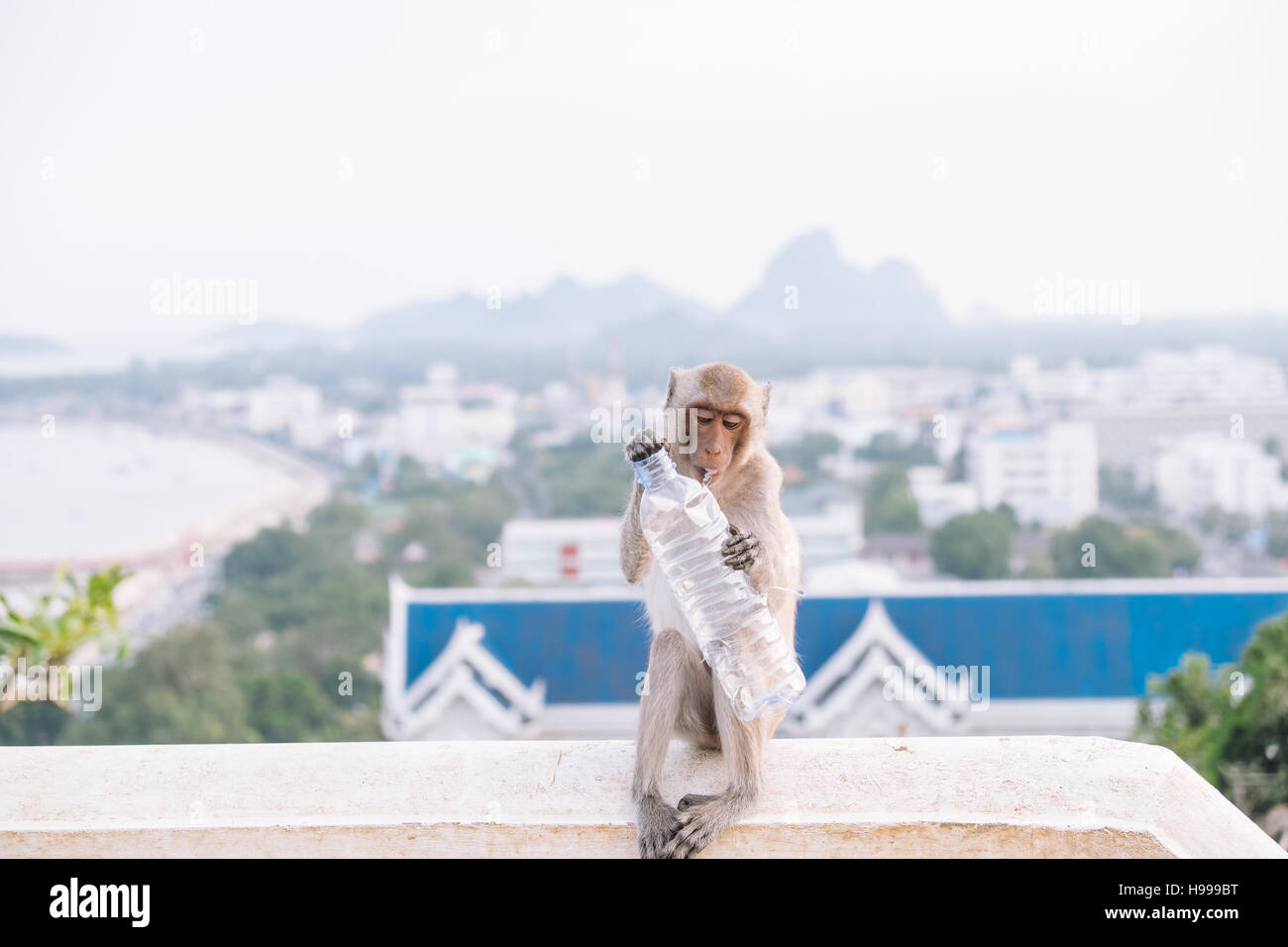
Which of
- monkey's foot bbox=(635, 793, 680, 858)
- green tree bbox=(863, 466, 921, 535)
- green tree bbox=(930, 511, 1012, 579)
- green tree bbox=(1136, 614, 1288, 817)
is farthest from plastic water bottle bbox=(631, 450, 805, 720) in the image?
green tree bbox=(863, 466, 921, 535)

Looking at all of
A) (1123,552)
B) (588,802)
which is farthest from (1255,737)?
(1123,552)

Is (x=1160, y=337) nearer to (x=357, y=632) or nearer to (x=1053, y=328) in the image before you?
(x=1053, y=328)

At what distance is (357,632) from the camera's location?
102 feet

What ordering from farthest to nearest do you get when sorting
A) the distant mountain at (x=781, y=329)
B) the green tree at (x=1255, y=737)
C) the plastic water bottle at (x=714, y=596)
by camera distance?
the distant mountain at (x=781, y=329), the green tree at (x=1255, y=737), the plastic water bottle at (x=714, y=596)

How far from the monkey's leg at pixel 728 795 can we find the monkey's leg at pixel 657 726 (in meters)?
0.05

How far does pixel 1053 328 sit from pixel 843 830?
4924 centimetres

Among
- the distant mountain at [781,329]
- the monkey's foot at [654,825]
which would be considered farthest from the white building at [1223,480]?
the monkey's foot at [654,825]

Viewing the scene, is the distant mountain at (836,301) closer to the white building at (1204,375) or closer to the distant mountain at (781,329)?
the distant mountain at (781,329)

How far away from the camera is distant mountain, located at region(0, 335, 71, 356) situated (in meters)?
41.1

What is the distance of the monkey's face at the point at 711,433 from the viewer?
3.21 metres

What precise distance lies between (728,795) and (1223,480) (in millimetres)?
37663

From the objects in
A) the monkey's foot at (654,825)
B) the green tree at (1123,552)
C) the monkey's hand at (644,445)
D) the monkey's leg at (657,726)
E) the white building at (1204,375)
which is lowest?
the green tree at (1123,552)
